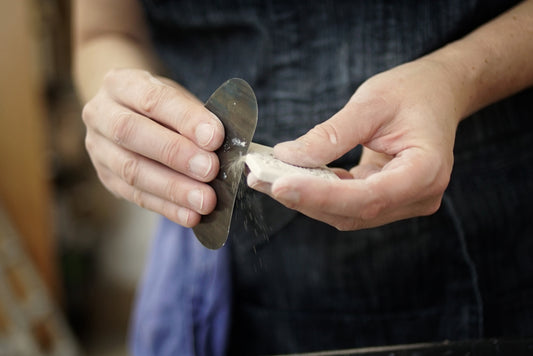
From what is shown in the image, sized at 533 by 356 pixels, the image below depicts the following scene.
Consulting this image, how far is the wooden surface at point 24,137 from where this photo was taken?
1600 mm

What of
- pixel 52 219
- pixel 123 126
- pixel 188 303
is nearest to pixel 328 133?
pixel 123 126

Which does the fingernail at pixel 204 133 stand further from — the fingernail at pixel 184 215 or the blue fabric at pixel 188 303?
the blue fabric at pixel 188 303

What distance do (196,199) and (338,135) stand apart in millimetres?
176

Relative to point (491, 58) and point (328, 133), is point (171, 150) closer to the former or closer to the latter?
point (328, 133)

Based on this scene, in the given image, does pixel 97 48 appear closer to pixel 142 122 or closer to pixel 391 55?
pixel 142 122

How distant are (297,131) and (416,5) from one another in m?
0.23

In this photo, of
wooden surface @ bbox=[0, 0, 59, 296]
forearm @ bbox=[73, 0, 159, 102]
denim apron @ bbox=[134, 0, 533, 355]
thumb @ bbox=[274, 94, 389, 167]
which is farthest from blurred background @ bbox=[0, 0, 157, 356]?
thumb @ bbox=[274, 94, 389, 167]

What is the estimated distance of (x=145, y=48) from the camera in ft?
2.83

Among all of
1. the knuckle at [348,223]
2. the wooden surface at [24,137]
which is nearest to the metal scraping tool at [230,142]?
the knuckle at [348,223]

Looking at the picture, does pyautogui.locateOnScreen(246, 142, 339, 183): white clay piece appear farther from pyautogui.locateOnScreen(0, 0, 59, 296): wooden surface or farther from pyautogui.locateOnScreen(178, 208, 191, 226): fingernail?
pyautogui.locateOnScreen(0, 0, 59, 296): wooden surface

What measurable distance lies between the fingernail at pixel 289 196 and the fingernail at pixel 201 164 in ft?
0.41

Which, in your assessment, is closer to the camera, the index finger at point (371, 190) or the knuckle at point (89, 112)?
the index finger at point (371, 190)

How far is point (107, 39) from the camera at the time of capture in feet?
2.70

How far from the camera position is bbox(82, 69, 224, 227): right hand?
530 millimetres
